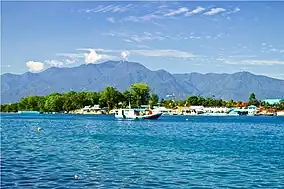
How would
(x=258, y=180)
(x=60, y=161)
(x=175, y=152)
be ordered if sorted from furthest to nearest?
(x=175, y=152) → (x=60, y=161) → (x=258, y=180)

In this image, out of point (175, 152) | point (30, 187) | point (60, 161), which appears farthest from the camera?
point (175, 152)

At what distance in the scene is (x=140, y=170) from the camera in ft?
95.0

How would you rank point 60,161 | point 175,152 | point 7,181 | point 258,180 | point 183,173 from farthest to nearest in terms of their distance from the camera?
1. point 175,152
2. point 60,161
3. point 183,173
4. point 258,180
5. point 7,181

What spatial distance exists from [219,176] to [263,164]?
26.3 ft

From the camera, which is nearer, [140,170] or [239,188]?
[239,188]

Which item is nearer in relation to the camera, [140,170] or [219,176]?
[219,176]

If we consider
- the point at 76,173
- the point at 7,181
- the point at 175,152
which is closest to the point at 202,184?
the point at 76,173

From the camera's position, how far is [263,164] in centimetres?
3384

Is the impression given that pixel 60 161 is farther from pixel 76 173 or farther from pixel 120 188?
pixel 120 188

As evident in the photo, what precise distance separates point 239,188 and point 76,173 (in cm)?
980

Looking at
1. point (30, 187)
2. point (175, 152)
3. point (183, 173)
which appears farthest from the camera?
point (175, 152)

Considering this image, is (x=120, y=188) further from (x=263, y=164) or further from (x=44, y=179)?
(x=263, y=164)

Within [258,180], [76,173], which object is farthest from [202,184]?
[76,173]

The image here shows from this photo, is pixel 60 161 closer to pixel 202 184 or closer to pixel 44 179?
pixel 44 179
